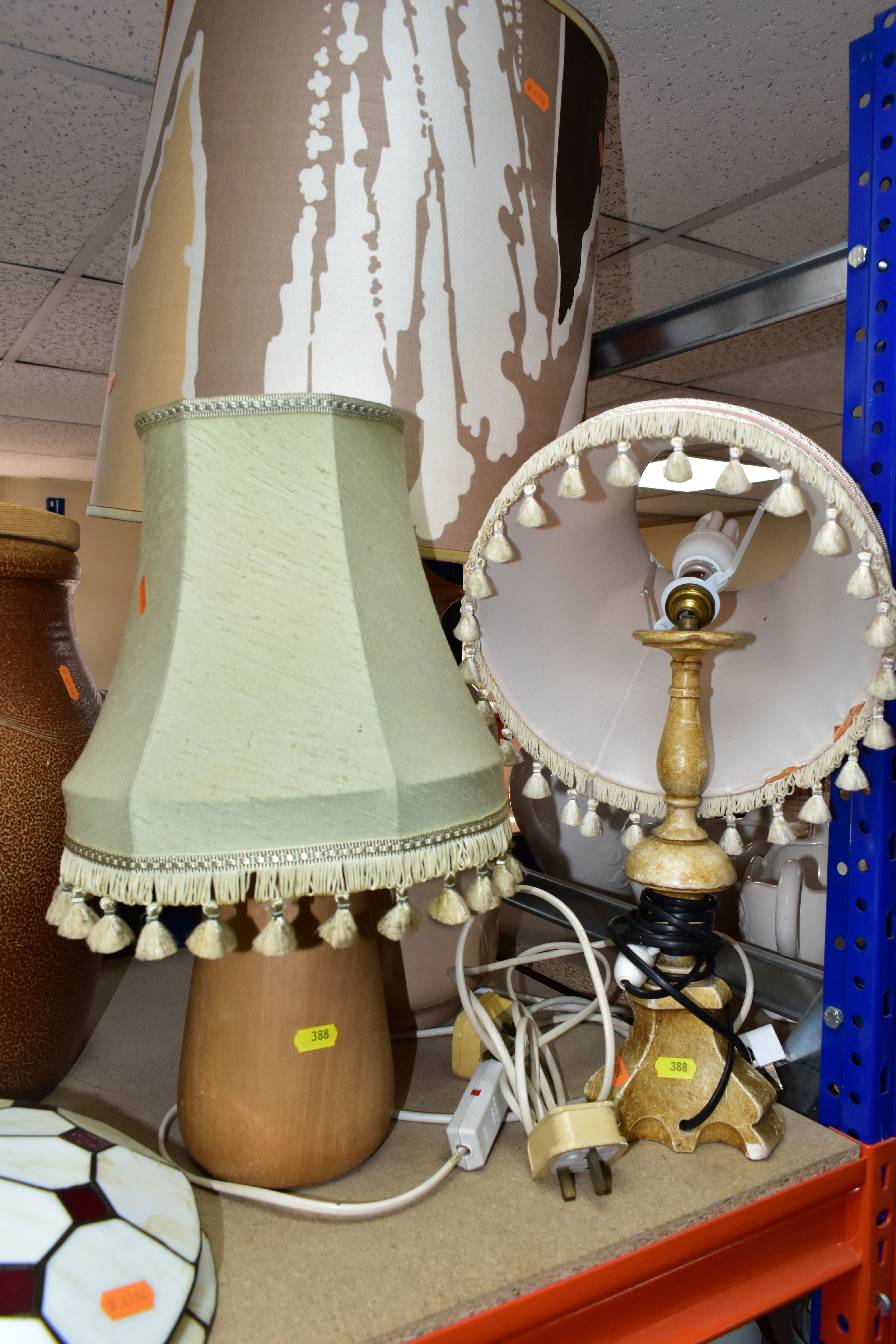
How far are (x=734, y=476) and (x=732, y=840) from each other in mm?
317

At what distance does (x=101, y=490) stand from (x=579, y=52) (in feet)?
1.78

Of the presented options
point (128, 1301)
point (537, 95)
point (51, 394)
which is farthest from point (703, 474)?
point (51, 394)

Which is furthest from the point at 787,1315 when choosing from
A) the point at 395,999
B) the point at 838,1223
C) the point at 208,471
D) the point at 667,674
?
the point at 208,471

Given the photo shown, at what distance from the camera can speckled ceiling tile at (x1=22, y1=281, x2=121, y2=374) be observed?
220 centimetres

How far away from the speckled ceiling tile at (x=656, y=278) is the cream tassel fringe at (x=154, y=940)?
1474 millimetres

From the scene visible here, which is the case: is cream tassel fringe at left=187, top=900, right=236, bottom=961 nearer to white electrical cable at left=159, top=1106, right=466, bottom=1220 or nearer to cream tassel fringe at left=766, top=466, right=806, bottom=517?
white electrical cable at left=159, top=1106, right=466, bottom=1220

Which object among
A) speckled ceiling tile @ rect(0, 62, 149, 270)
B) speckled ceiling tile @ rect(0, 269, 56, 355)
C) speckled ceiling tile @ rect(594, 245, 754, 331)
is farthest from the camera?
speckled ceiling tile @ rect(0, 269, 56, 355)

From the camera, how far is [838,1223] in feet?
2.15

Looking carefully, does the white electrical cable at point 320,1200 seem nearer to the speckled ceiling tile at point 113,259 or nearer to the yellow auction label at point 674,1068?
the yellow auction label at point 674,1068

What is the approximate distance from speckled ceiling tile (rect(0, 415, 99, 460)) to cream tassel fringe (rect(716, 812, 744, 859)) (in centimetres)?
378

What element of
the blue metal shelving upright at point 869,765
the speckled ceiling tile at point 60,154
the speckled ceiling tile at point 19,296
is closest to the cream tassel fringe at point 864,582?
the blue metal shelving upright at point 869,765

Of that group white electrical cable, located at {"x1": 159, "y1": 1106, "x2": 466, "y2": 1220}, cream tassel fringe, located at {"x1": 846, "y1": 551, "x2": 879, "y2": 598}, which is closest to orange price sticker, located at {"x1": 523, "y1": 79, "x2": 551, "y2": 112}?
cream tassel fringe, located at {"x1": 846, "y1": 551, "x2": 879, "y2": 598}

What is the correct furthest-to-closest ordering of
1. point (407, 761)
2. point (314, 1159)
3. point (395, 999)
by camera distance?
point (395, 999) → point (314, 1159) → point (407, 761)

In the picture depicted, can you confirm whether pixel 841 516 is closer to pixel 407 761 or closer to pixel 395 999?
pixel 407 761
